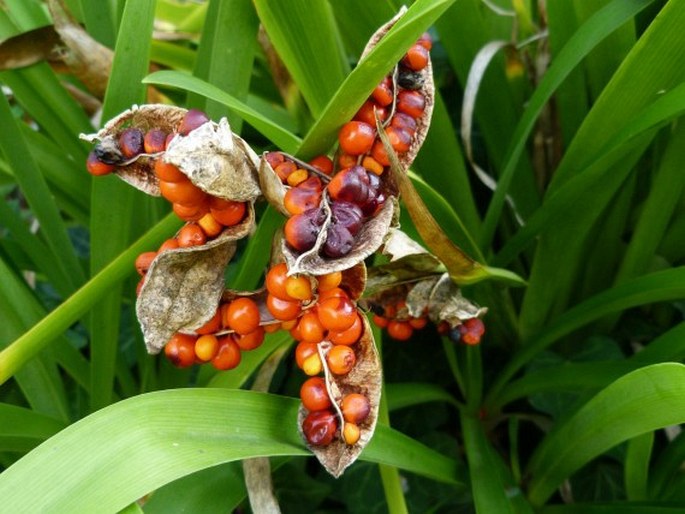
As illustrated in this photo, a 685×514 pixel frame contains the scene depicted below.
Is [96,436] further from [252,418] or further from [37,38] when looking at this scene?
[37,38]

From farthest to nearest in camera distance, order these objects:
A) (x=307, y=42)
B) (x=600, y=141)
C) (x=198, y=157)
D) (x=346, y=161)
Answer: (x=600, y=141) < (x=307, y=42) < (x=346, y=161) < (x=198, y=157)

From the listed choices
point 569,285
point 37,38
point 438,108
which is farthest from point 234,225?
point 569,285

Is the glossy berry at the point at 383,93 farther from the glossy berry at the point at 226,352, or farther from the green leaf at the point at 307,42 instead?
the glossy berry at the point at 226,352

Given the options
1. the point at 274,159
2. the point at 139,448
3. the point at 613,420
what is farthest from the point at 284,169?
the point at 613,420

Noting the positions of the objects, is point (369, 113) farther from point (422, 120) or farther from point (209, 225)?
point (209, 225)

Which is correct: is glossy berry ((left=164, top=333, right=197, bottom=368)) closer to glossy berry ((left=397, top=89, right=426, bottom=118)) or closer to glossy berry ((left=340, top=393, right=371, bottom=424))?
glossy berry ((left=340, top=393, right=371, bottom=424))

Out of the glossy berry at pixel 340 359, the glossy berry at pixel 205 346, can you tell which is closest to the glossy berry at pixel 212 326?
the glossy berry at pixel 205 346
